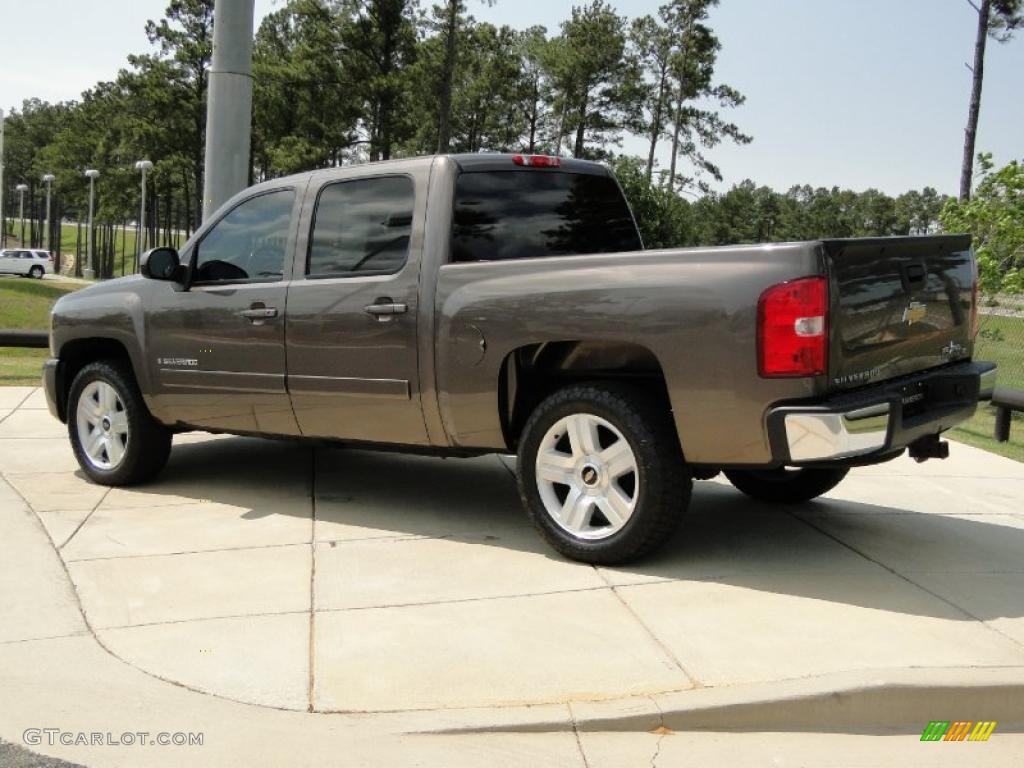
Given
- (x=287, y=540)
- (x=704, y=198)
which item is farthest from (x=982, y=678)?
(x=704, y=198)

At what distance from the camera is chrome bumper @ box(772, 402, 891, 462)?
13.6 feet

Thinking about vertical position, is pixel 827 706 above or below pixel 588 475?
below

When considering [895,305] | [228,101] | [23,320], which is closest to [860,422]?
[895,305]

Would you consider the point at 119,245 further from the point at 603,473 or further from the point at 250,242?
the point at 603,473

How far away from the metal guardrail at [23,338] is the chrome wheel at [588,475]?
339 inches

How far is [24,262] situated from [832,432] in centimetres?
6676

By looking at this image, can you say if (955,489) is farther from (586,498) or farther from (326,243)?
(326,243)

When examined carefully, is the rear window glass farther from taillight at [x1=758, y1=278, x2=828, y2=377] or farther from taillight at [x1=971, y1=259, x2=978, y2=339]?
taillight at [x1=971, y1=259, x2=978, y2=339]

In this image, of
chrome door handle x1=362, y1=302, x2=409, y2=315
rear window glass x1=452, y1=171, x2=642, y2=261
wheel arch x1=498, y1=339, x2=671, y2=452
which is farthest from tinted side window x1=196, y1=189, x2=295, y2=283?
wheel arch x1=498, y1=339, x2=671, y2=452

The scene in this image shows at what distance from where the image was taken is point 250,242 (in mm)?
6195

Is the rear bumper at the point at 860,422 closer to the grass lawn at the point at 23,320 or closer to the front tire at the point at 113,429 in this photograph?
the front tire at the point at 113,429

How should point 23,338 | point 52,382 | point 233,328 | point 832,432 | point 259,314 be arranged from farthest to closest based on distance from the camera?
point 23,338
point 52,382
point 233,328
point 259,314
point 832,432

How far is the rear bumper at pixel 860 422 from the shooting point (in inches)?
163

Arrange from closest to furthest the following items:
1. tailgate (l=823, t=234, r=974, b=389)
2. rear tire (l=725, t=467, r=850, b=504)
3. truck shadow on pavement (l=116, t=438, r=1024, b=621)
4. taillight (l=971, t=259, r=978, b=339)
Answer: tailgate (l=823, t=234, r=974, b=389), truck shadow on pavement (l=116, t=438, r=1024, b=621), taillight (l=971, t=259, r=978, b=339), rear tire (l=725, t=467, r=850, b=504)
